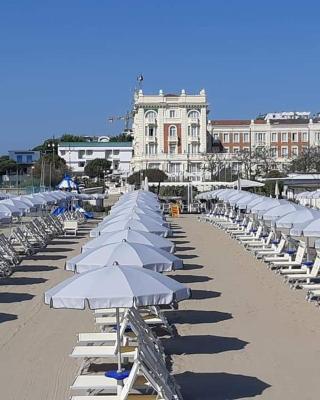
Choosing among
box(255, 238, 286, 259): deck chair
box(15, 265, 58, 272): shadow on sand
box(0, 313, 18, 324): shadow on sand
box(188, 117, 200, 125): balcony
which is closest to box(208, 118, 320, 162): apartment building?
box(188, 117, 200, 125): balcony

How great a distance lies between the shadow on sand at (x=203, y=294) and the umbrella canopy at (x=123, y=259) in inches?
143

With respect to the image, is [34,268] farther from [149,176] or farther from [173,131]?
[173,131]

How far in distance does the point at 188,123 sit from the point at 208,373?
102 metres

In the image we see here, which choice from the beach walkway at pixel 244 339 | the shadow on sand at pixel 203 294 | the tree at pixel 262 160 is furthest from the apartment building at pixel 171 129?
the shadow on sand at pixel 203 294

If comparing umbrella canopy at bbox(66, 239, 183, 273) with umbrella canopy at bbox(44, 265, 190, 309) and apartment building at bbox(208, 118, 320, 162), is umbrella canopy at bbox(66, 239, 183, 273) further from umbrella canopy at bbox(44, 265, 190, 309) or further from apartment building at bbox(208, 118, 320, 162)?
apartment building at bbox(208, 118, 320, 162)

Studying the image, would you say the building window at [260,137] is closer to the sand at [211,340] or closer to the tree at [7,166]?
the tree at [7,166]

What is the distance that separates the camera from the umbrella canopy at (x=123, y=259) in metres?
10.3

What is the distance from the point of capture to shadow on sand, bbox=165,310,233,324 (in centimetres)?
1212

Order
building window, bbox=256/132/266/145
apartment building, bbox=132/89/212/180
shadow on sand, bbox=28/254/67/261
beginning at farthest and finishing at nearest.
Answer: building window, bbox=256/132/266/145 → apartment building, bbox=132/89/212/180 → shadow on sand, bbox=28/254/67/261

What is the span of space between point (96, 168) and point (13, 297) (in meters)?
106

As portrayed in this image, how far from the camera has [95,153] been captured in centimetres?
13400

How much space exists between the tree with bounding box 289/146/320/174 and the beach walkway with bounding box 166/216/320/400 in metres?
58.7

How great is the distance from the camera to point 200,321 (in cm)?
1212

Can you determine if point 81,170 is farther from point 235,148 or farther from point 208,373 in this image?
point 208,373
